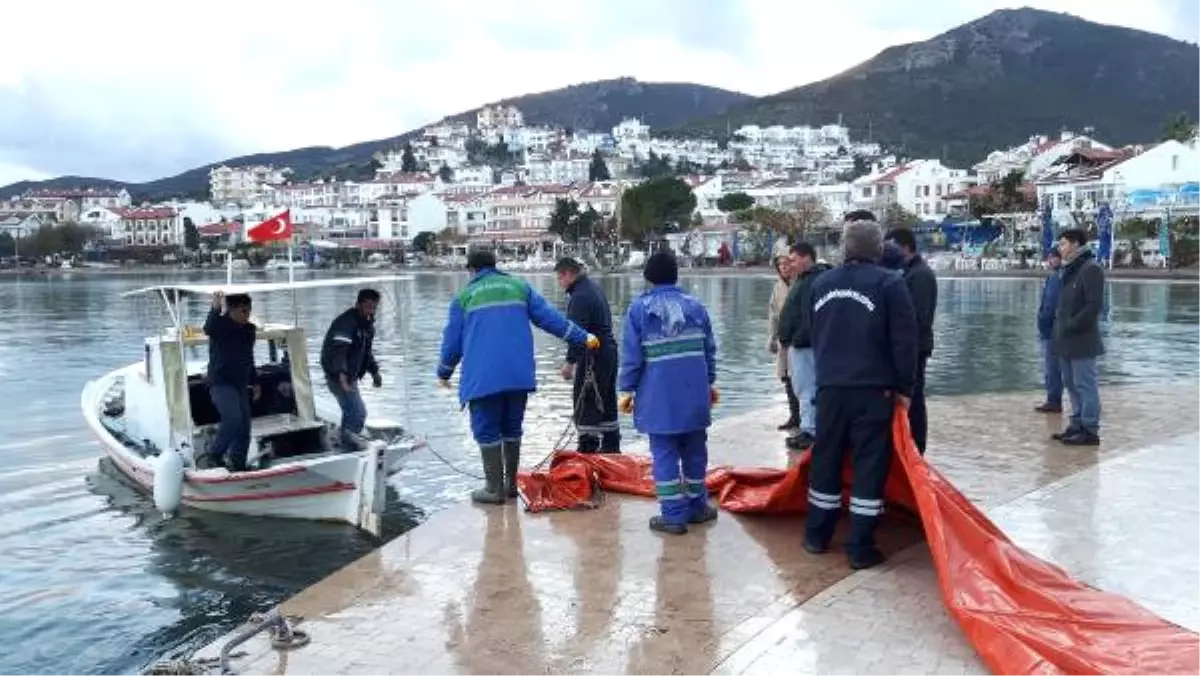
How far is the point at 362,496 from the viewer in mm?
9305

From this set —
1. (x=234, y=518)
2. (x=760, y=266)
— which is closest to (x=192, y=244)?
(x=760, y=266)

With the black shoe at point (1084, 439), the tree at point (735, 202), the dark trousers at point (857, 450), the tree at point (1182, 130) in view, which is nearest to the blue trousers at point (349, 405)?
the dark trousers at point (857, 450)

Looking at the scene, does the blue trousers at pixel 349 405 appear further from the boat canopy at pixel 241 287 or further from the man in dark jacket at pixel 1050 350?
the man in dark jacket at pixel 1050 350

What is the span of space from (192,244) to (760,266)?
90.3 metres

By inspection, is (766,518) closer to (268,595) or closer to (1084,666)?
(1084,666)

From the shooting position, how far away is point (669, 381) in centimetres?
663

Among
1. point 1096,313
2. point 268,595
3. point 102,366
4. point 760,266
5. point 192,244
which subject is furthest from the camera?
point 192,244

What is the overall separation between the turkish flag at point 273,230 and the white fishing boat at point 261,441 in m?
0.55

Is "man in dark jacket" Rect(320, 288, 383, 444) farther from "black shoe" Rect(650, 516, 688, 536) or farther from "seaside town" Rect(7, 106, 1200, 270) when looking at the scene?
"seaside town" Rect(7, 106, 1200, 270)

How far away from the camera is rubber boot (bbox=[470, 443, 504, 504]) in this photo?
25.6 feet

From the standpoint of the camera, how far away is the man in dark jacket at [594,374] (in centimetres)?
901

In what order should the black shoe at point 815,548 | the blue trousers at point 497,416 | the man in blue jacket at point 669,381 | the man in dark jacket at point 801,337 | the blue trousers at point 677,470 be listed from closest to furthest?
the black shoe at point 815,548, the man in blue jacket at point 669,381, the blue trousers at point 677,470, the blue trousers at point 497,416, the man in dark jacket at point 801,337

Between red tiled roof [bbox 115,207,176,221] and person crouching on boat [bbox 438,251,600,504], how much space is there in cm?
16280

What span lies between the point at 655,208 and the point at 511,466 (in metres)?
99.8
